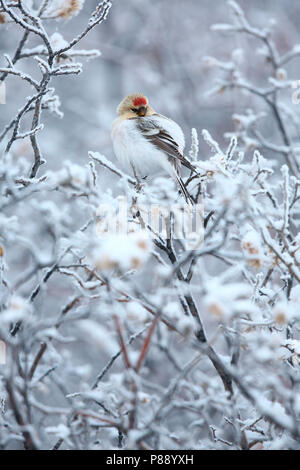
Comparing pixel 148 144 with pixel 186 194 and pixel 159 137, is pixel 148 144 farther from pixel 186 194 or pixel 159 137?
pixel 186 194

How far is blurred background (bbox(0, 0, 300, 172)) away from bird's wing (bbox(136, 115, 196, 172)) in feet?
10.8

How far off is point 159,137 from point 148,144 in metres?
0.10

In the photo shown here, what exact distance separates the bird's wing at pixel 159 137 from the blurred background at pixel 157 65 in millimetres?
3295

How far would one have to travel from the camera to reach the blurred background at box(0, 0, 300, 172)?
840 centimetres

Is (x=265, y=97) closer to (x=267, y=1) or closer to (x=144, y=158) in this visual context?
(x=144, y=158)

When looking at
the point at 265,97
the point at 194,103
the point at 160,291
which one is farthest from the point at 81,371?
the point at 194,103

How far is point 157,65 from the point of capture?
28.7ft

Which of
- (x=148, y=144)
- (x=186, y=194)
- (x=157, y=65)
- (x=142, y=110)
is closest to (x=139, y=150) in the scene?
(x=148, y=144)

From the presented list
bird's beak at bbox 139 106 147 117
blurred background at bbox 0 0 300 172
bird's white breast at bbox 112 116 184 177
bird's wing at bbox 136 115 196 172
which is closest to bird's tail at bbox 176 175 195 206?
bird's wing at bbox 136 115 196 172

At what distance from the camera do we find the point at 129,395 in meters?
1.69

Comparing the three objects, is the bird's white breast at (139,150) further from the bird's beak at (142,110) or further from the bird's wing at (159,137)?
the bird's beak at (142,110)

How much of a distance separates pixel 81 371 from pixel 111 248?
439mm

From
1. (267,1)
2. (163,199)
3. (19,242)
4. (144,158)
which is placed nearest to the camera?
(19,242)

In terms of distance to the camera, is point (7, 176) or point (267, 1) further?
point (267, 1)
